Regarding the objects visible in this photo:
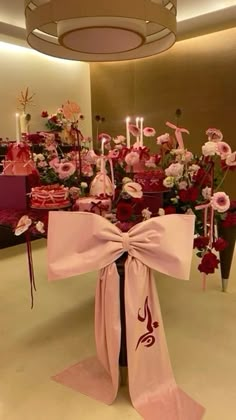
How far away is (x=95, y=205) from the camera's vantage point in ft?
5.12

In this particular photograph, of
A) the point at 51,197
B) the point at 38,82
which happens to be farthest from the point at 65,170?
the point at 38,82

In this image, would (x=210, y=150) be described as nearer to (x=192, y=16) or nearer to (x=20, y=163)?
(x=20, y=163)

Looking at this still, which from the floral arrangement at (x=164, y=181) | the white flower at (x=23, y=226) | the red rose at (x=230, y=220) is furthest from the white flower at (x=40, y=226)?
the red rose at (x=230, y=220)

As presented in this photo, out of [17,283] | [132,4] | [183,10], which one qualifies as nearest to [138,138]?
[132,4]

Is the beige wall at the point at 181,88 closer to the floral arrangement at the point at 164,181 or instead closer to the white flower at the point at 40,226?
the floral arrangement at the point at 164,181

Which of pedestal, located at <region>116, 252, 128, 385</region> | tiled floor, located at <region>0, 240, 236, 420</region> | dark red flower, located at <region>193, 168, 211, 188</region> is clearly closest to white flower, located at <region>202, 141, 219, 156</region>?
dark red flower, located at <region>193, 168, 211, 188</region>

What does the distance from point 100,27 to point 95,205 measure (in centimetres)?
86

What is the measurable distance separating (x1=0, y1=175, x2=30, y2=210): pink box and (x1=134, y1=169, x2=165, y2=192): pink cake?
2.13ft

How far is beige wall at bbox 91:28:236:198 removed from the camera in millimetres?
4527

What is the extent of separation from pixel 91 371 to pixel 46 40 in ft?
5.92

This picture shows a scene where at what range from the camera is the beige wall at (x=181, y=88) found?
4527 millimetres

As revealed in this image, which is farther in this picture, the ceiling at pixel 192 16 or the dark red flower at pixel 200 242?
the ceiling at pixel 192 16

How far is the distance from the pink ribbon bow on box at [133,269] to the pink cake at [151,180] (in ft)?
1.52

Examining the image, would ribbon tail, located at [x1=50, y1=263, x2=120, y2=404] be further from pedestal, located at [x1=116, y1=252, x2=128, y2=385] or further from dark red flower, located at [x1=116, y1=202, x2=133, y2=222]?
dark red flower, located at [x1=116, y1=202, x2=133, y2=222]
